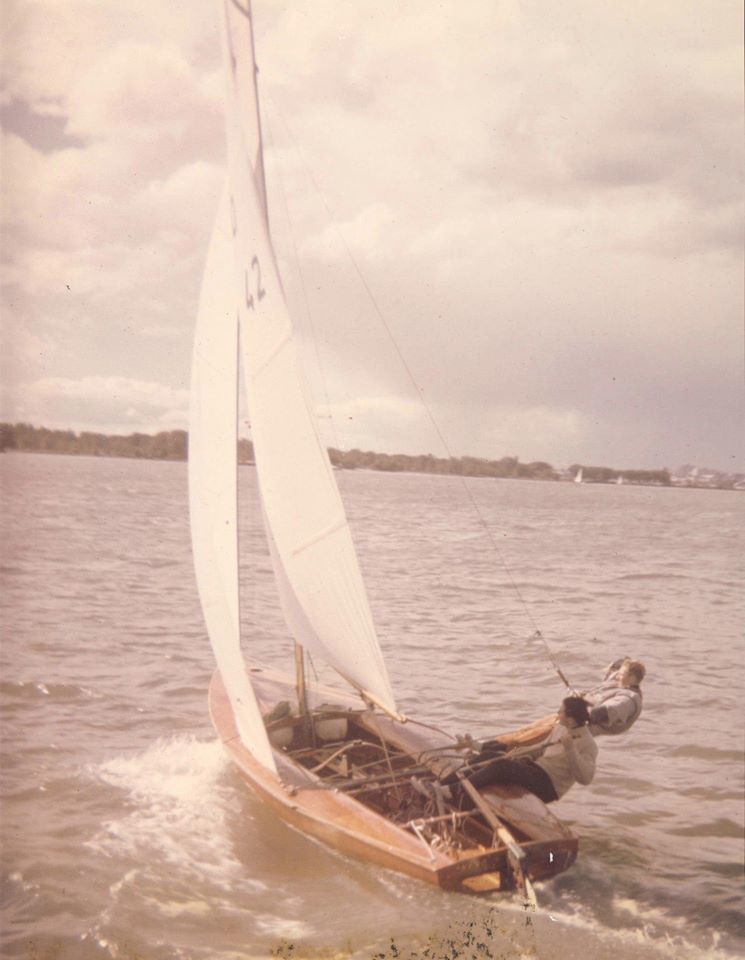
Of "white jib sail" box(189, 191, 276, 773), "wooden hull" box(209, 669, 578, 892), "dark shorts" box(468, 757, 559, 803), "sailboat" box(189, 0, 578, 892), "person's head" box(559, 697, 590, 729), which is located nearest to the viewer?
"wooden hull" box(209, 669, 578, 892)

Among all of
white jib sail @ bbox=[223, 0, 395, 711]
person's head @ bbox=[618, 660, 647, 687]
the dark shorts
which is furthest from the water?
white jib sail @ bbox=[223, 0, 395, 711]

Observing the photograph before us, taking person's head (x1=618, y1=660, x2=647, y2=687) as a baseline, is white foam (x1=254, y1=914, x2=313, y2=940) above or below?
below

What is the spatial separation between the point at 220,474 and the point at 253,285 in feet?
3.35

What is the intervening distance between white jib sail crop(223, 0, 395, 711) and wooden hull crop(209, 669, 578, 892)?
53cm

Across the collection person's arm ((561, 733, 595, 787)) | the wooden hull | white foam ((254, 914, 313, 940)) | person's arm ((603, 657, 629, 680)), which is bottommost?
white foam ((254, 914, 313, 940))

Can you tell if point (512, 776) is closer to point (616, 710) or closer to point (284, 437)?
point (616, 710)

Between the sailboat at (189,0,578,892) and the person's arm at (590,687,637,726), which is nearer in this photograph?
the sailboat at (189,0,578,892)

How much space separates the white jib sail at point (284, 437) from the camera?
3945mm

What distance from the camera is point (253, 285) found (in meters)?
4.04

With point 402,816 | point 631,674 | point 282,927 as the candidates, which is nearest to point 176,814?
point 282,927

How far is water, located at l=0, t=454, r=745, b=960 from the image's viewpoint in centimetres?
364

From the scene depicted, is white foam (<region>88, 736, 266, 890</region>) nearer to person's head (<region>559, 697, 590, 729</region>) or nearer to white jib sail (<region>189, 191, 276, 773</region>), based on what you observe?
white jib sail (<region>189, 191, 276, 773</region>)

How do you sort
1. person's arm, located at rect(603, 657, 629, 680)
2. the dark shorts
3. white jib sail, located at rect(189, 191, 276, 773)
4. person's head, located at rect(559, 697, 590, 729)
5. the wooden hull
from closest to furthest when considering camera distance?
the wooden hull → person's head, located at rect(559, 697, 590, 729) → the dark shorts → white jib sail, located at rect(189, 191, 276, 773) → person's arm, located at rect(603, 657, 629, 680)

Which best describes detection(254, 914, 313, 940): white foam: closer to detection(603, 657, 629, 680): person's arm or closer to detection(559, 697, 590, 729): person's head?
detection(559, 697, 590, 729): person's head
